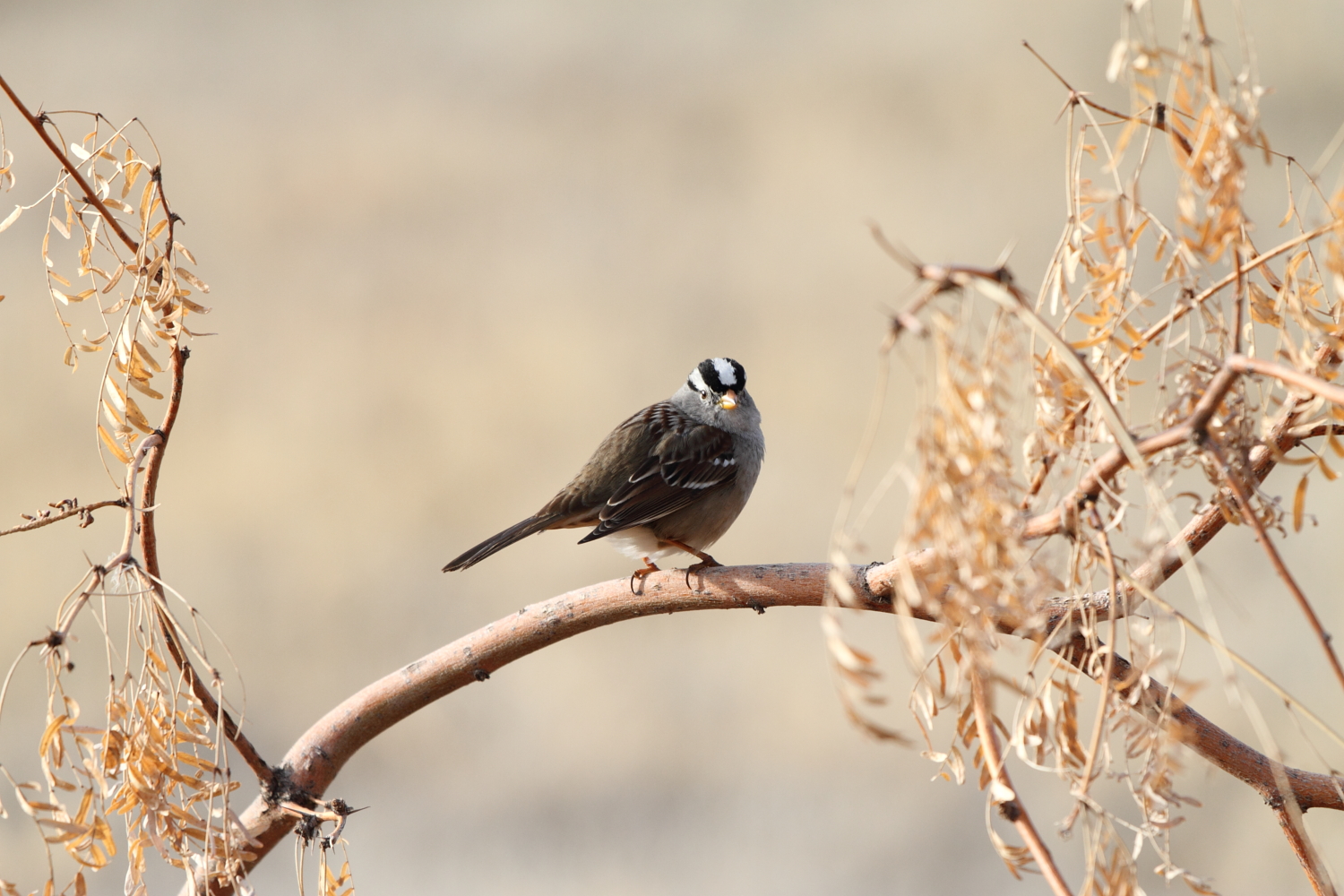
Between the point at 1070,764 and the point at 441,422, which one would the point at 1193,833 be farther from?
the point at 1070,764

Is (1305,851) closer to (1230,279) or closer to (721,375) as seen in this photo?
(1230,279)

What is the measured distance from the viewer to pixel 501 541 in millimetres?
3676

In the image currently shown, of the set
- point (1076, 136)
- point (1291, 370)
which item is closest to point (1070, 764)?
point (1291, 370)

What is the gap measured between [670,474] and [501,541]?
0.64m

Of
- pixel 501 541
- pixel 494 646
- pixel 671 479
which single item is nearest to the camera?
pixel 494 646

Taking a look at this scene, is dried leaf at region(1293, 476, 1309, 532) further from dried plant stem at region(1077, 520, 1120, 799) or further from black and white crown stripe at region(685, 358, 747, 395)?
black and white crown stripe at region(685, 358, 747, 395)

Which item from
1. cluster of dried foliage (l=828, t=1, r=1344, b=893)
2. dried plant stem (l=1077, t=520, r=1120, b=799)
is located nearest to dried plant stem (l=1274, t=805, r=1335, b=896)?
cluster of dried foliage (l=828, t=1, r=1344, b=893)

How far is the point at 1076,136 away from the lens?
1672 mm

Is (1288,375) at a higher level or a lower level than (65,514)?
lower

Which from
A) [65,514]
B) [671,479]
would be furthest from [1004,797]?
[671,479]

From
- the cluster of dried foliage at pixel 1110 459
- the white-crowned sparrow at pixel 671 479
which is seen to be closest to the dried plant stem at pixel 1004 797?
the cluster of dried foliage at pixel 1110 459

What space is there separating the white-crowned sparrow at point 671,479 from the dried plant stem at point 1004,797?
2.12 metres

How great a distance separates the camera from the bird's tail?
140 inches

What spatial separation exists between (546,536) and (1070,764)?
22.7 ft
